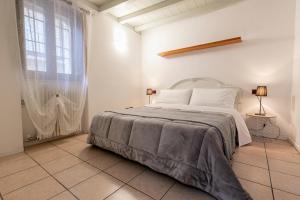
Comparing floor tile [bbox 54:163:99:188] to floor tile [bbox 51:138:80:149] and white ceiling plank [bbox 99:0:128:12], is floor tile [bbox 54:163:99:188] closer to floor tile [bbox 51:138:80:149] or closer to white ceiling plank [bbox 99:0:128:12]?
floor tile [bbox 51:138:80:149]

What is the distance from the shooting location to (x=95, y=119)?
7.81ft

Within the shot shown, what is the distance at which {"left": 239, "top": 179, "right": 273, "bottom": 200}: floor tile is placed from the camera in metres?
1.28

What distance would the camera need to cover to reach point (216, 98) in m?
2.80

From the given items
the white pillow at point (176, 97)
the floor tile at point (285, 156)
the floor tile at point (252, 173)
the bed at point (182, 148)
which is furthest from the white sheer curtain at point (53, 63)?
the floor tile at point (285, 156)

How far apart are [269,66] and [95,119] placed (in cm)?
319

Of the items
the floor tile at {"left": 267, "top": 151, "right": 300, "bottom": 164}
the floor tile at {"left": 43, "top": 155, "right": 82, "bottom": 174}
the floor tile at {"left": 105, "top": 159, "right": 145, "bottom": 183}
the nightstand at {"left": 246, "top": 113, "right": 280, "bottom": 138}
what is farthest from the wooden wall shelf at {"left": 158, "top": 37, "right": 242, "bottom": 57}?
the floor tile at {"left": 43, "top": 155, "right": 82, "bottom": 174}

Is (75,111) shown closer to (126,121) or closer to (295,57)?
(126,121)

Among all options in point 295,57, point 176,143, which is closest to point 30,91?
point 176,143

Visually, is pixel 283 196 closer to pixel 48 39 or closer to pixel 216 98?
pixel 216 98

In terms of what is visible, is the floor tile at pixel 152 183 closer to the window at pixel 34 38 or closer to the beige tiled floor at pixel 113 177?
the beige tiled floor at pixel 113 177

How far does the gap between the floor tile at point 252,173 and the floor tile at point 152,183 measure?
78cm

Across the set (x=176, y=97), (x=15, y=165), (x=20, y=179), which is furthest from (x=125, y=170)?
(x=176, y=97)

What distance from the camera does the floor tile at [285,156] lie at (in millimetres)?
1936

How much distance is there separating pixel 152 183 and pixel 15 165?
5.59 ft
